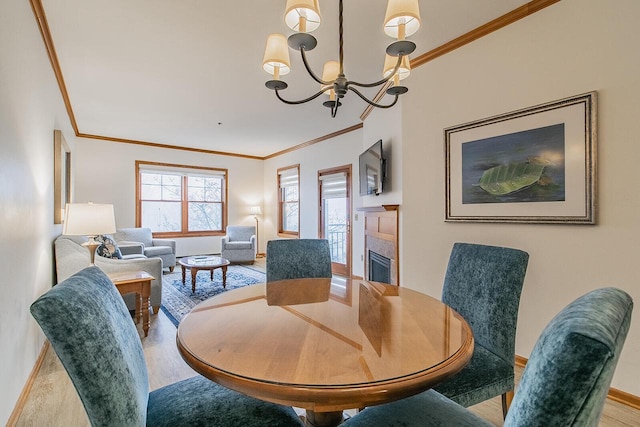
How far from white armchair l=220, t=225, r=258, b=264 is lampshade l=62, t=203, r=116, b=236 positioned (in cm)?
360

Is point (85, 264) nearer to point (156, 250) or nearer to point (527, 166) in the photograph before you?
point (156, 250)

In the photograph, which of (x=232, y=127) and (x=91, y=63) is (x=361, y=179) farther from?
(x=91, y=63)

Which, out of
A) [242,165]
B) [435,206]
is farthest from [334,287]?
[242,165]

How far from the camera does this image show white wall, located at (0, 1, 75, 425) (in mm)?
1526

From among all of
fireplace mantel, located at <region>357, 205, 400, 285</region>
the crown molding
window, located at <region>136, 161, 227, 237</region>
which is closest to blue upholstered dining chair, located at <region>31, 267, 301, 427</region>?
fireplace mantel, located at <region>357, 205, 400, 285</region>

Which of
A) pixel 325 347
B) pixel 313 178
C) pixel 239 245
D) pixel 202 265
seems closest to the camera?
pixel 325 347

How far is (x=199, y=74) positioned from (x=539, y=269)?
3460 mm

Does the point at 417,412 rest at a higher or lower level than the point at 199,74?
lower

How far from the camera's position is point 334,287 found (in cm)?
175

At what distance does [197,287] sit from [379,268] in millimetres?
2583

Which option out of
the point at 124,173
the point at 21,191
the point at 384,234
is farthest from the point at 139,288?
the point at 124,173

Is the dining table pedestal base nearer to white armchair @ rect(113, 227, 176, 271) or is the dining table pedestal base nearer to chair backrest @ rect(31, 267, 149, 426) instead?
chair backrest @ rect(31, 267, 149, 426)

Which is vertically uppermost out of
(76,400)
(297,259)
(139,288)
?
(297,259)

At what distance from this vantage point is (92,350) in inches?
28.8
